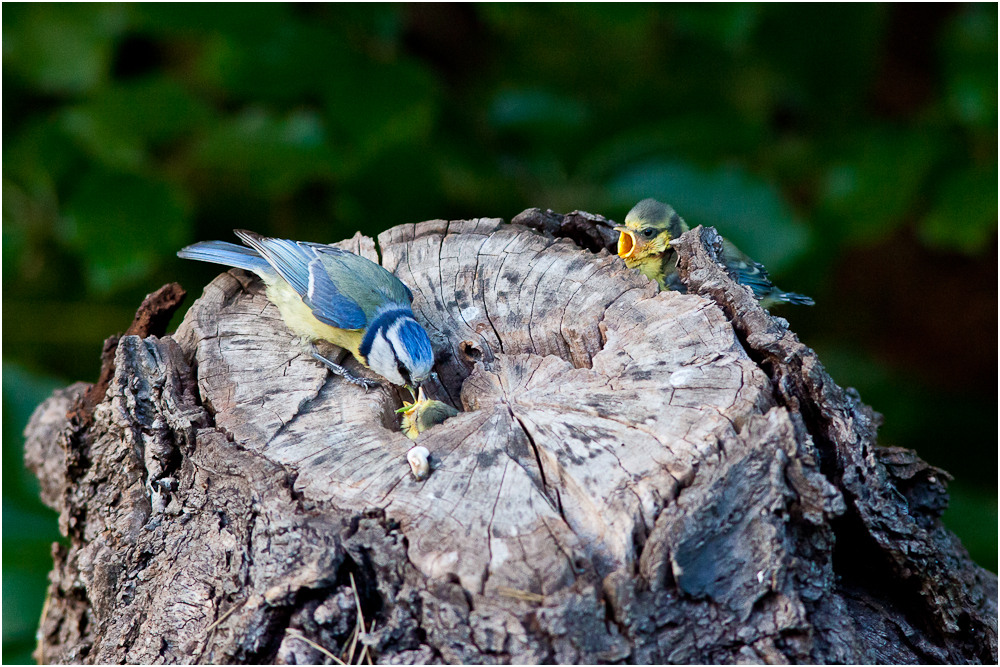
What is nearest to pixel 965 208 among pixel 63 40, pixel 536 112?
pixel 536 112

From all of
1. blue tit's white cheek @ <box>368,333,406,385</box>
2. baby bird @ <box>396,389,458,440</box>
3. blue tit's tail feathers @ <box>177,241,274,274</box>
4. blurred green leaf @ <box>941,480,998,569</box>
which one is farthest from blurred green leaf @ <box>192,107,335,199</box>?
blurred green leaf @ <box>941,480,998,569</box>

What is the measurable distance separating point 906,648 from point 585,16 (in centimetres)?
A: 272

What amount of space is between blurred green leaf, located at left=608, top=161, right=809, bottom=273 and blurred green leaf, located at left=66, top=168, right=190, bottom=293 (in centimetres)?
202

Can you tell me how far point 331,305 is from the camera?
2756 mm

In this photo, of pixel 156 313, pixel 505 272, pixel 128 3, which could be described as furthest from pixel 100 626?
pixel 128 3

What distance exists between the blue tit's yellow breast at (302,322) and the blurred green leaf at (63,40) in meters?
1.37

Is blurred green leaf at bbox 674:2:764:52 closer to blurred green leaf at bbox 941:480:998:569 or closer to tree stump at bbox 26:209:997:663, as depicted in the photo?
tree stump at bbox 26:209:997:663

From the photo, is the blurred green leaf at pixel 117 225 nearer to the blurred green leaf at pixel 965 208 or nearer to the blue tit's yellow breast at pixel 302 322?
the blue tit's yellow breast at pixel 302 322

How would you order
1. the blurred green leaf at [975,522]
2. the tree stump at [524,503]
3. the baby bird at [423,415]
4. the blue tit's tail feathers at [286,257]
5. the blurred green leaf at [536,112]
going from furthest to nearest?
the blurred green leaf at [536,112]
the blurred green leaf at [975,522]
the blue tit's tail feathers at [286,257]
the baby bird at [423,415]
the tree stump at [524,503]

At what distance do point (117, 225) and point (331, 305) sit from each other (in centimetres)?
119

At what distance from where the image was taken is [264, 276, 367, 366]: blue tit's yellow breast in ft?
8.27

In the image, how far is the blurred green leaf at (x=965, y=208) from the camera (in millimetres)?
3426

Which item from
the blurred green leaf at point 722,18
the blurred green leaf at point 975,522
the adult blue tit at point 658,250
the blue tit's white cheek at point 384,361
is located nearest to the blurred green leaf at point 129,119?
the blue tit's white cheek at point 384,361

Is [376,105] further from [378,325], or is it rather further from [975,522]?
[975,522]
